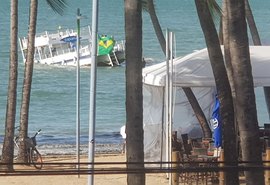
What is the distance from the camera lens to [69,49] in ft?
169

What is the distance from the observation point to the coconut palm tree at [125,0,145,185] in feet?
40.7

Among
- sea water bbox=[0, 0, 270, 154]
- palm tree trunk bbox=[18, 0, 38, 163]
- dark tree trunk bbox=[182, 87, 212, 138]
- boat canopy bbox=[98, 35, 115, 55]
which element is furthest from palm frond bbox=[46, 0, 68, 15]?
boat canopy bbox=[98, 35, 115, 55]

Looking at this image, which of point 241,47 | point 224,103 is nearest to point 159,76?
point 224,103

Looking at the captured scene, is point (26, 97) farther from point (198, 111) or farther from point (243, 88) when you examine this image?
point (243, 88)

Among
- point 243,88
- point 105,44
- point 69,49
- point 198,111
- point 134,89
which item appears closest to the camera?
point 243,88

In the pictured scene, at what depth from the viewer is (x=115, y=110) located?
4100 cm

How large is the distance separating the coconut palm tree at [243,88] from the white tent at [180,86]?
5589 mm

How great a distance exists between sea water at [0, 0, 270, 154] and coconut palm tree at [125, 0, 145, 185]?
6070mm

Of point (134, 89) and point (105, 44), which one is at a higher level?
point (105, 44)

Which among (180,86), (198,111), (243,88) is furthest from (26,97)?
(243,88)

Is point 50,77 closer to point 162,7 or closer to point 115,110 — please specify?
point 115,110

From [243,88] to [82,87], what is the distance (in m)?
39.0

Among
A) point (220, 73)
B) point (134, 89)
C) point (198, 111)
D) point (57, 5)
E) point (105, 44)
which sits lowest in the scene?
point (134, 89)

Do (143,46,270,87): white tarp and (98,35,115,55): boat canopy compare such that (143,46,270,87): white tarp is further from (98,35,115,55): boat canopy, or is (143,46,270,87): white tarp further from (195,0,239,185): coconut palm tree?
(98,35,115,55): boat canopy
